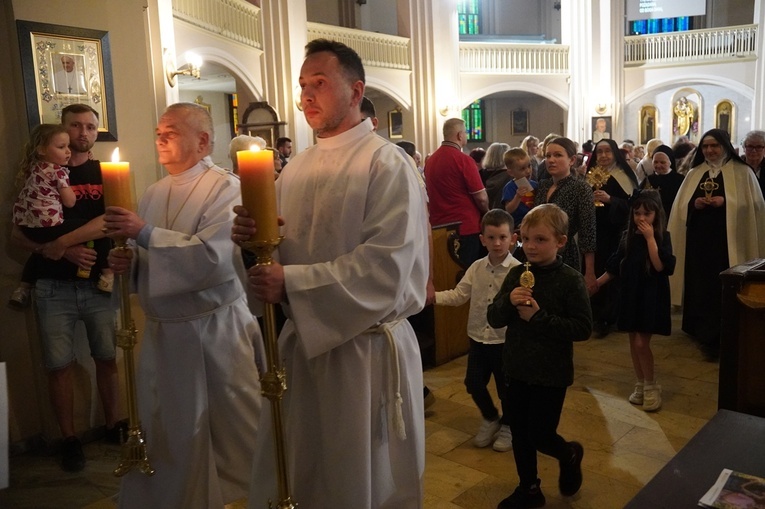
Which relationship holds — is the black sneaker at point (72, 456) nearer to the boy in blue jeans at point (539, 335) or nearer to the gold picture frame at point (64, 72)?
the gold picture frame at point (64, 72)

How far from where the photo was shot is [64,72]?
342cm

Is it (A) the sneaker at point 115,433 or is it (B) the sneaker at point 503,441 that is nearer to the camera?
(B) the sneaker at point 503,441

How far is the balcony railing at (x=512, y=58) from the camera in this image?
56.8 feet

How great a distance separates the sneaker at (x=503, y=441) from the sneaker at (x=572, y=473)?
1.69 feet

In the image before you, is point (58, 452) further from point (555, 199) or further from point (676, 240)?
point (676, 240)

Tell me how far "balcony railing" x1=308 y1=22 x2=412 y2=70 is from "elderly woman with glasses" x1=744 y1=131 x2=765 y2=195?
10173mm

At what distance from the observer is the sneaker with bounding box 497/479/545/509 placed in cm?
275

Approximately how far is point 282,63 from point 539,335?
9.87 meters

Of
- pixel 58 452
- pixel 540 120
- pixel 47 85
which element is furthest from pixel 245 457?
pixel 540 120

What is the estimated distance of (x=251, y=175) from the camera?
155cm

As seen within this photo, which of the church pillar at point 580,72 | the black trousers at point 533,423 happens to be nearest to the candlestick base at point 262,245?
the black trousers at point 533,423

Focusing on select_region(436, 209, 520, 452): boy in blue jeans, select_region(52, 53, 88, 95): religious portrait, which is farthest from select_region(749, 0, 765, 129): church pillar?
select_region(52, 53, 88, 95): religious portrait

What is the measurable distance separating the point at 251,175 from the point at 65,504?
2364 mm

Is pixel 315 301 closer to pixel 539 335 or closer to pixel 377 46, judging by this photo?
pixel 539 335
